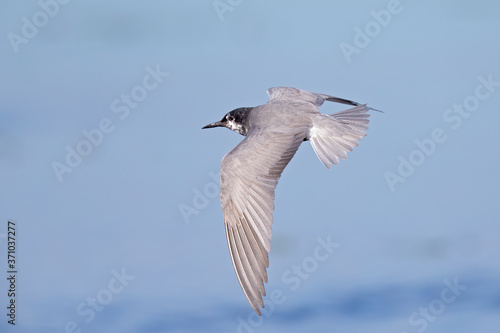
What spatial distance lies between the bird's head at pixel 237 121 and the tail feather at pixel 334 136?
99 centimetres

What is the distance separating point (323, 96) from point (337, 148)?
2035 millimetres

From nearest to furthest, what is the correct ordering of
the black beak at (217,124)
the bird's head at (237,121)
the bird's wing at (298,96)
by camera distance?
the bird's head at (237,121)
the black beak at (217,124)
the bird's wing at (298,96)

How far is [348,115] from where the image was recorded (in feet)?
32.1

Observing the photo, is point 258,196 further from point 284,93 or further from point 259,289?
point 284,93

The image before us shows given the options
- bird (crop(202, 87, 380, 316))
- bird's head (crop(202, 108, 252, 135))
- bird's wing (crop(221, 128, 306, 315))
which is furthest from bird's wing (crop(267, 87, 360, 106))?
bird's wing (crop(221, 128, 306, 315))

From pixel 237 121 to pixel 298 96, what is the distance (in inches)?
46.4

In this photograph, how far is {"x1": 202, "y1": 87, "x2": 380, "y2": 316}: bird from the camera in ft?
25.2

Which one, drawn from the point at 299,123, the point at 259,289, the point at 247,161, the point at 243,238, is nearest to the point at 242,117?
the point at 299,123

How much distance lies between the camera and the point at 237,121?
33.2 ft

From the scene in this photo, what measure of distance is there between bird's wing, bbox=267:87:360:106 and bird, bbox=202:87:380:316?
1.18 ft

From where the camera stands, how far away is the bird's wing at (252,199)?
7.59 m

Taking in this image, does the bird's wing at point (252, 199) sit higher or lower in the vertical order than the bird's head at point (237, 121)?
lower

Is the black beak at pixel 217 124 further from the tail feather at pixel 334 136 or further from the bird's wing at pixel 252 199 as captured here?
the bird's wing at pixel 252 199

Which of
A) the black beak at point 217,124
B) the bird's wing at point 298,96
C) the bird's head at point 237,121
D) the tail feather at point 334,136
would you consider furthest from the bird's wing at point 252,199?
the bird's wing at point 298,96
